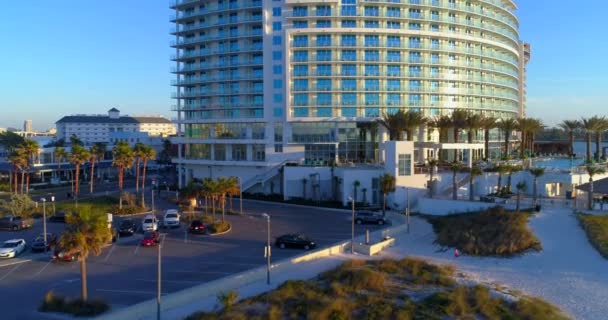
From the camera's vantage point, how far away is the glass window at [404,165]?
191 feet

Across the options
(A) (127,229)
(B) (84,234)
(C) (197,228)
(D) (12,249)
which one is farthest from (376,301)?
(D) (12,249)

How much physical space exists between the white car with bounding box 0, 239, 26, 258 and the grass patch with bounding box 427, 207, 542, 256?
3329cm

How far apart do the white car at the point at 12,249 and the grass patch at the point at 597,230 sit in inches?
1701

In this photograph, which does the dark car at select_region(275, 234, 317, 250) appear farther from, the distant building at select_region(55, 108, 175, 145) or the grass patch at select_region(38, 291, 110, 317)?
the distant building at select_region(55, 108, 175, 145)

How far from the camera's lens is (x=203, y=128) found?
274 feet

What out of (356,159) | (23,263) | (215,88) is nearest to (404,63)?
(356,159)

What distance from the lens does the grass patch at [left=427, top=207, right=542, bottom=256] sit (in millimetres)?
38312

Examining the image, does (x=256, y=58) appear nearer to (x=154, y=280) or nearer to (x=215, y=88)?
(x=215, y=88)

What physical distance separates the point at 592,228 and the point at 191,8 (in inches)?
2770

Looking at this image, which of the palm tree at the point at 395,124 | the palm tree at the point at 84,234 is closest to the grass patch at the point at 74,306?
the palm tree at the point at 84,234

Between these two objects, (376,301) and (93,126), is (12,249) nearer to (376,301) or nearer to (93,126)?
(376,301)

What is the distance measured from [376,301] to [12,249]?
27803 mm

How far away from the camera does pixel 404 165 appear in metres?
58.4

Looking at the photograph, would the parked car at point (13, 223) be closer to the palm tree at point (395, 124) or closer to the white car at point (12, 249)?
the white car at point (12, 249)
